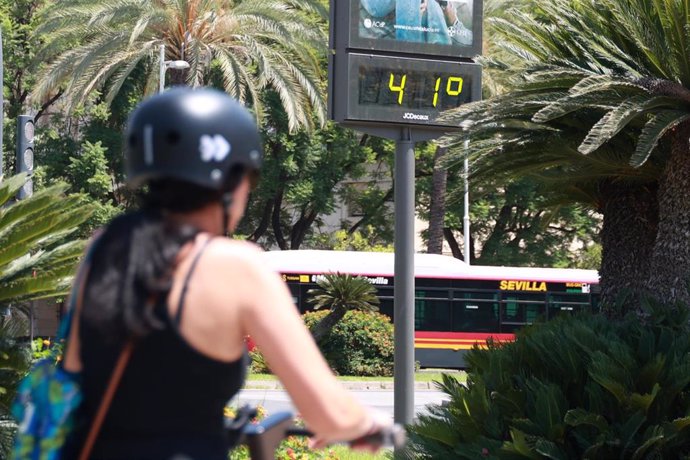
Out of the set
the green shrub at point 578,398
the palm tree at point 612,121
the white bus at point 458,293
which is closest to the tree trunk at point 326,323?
the palm tree at point 612,121

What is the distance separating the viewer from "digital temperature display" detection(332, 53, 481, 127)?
8820 millimetres

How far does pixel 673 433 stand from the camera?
634 centimetres

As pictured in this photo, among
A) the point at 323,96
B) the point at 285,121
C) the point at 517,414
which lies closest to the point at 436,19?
the point at 517,414

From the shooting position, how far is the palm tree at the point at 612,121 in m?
7.74

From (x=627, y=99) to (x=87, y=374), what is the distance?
6.13 metres

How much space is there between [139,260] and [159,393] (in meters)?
0.26

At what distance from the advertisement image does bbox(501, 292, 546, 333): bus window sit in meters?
20.2

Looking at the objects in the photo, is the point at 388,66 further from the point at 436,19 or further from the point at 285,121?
the point at 285,121

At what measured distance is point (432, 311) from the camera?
28.4 meters

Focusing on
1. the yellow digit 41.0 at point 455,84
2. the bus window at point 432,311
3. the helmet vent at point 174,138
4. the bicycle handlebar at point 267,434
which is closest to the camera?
the helmet vent at point 174,138

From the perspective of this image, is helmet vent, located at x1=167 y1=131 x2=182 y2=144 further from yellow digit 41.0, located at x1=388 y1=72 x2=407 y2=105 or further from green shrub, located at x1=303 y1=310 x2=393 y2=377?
green shrub, located at x1=303 y1=310 x2=393 y2=377

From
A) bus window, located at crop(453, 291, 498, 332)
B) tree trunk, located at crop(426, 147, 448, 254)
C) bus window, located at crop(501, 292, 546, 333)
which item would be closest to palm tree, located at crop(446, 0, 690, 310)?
bus window, located at crop(453, 291, 498, 332)

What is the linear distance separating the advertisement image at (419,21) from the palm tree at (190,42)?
15.1 m

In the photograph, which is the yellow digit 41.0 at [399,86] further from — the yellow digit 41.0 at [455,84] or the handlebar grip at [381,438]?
the handlebar grip at [381,438]
